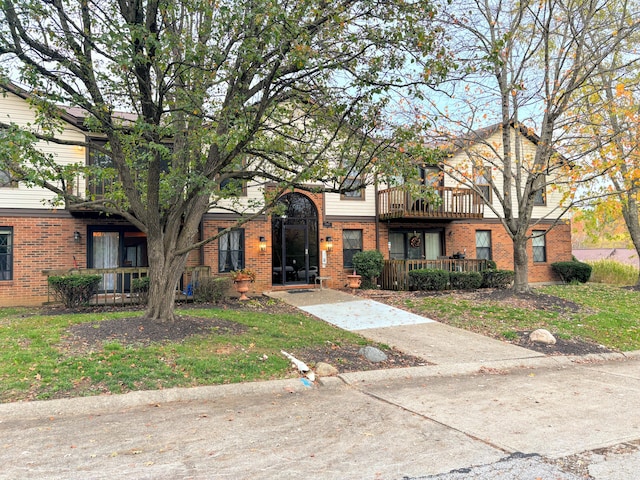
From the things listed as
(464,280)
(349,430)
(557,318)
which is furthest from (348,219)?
(349,430)

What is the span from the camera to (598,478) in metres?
3.35

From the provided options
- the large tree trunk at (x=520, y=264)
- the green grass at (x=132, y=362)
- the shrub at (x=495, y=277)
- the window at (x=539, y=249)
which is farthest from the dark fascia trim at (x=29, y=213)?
the window at (x=539, y=249)

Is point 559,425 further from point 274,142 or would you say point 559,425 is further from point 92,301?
point 92,301

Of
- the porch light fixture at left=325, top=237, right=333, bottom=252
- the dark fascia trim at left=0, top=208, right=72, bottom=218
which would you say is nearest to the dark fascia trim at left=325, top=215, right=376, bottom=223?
the porch light fixture at left=325, top=237, right=333, bottom=252

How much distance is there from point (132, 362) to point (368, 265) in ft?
35.3

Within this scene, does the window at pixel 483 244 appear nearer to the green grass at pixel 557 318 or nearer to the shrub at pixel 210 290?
the green grass at pixel 557 318

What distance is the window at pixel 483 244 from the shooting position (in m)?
19.1

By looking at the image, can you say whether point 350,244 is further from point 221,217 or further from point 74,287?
point 74,287

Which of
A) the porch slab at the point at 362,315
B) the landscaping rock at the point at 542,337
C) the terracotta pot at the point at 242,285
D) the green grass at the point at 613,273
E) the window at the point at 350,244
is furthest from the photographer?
the green grass at the point at 613,273

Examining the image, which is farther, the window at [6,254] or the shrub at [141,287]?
the window at [6,254]

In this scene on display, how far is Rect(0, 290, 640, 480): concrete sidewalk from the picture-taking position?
3475 millimetres

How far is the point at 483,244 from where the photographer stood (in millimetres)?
19266

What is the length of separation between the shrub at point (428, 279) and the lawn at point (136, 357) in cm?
698

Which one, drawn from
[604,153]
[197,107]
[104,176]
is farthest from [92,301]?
[604,153]
